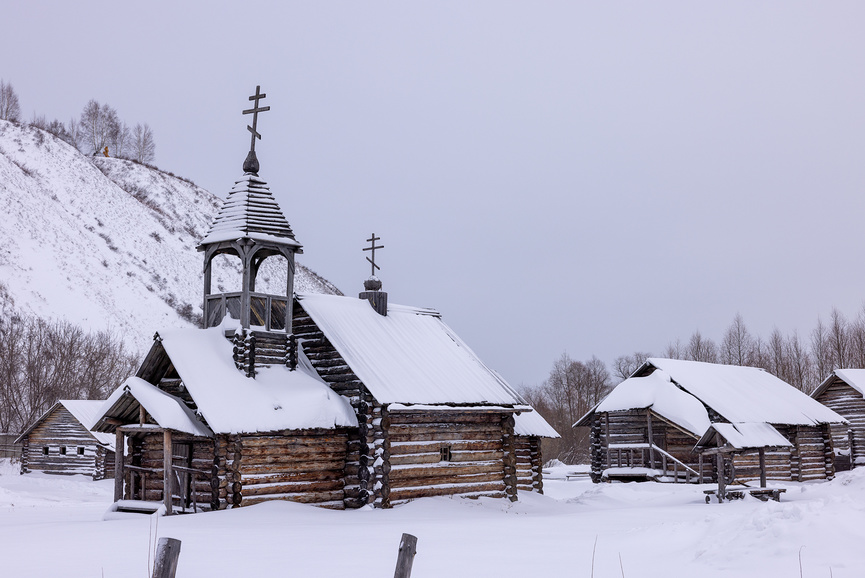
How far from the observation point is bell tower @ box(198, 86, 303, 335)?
2295cm

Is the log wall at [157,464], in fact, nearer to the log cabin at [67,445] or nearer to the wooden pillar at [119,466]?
the wooden pillar at [119,466]

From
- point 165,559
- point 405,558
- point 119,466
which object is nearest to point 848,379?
point 119,466

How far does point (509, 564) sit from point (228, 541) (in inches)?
206

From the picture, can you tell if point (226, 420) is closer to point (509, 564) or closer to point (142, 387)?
point (142, 387)

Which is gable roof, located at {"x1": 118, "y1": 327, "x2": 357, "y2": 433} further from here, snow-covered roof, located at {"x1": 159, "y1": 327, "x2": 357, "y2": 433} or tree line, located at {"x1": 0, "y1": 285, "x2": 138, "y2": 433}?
tree line, located at {"x1": 0, "y1": 285, "x2": 138, "y2": 433}

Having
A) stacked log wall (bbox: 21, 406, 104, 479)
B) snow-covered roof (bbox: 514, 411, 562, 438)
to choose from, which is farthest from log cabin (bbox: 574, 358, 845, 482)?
stacked log wall (bbox: 21, 406, 104, 479)

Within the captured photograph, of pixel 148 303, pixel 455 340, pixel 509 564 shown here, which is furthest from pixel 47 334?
pixel 509 564

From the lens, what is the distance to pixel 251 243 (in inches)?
907

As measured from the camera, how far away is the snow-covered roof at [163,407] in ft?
64.1

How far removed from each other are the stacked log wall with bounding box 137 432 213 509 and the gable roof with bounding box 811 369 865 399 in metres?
38.5

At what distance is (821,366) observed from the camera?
249 feet

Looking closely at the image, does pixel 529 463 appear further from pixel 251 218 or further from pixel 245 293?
pixel 251 218

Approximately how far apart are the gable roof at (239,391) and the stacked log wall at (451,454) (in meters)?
1.58

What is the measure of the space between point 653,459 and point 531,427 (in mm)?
6625
